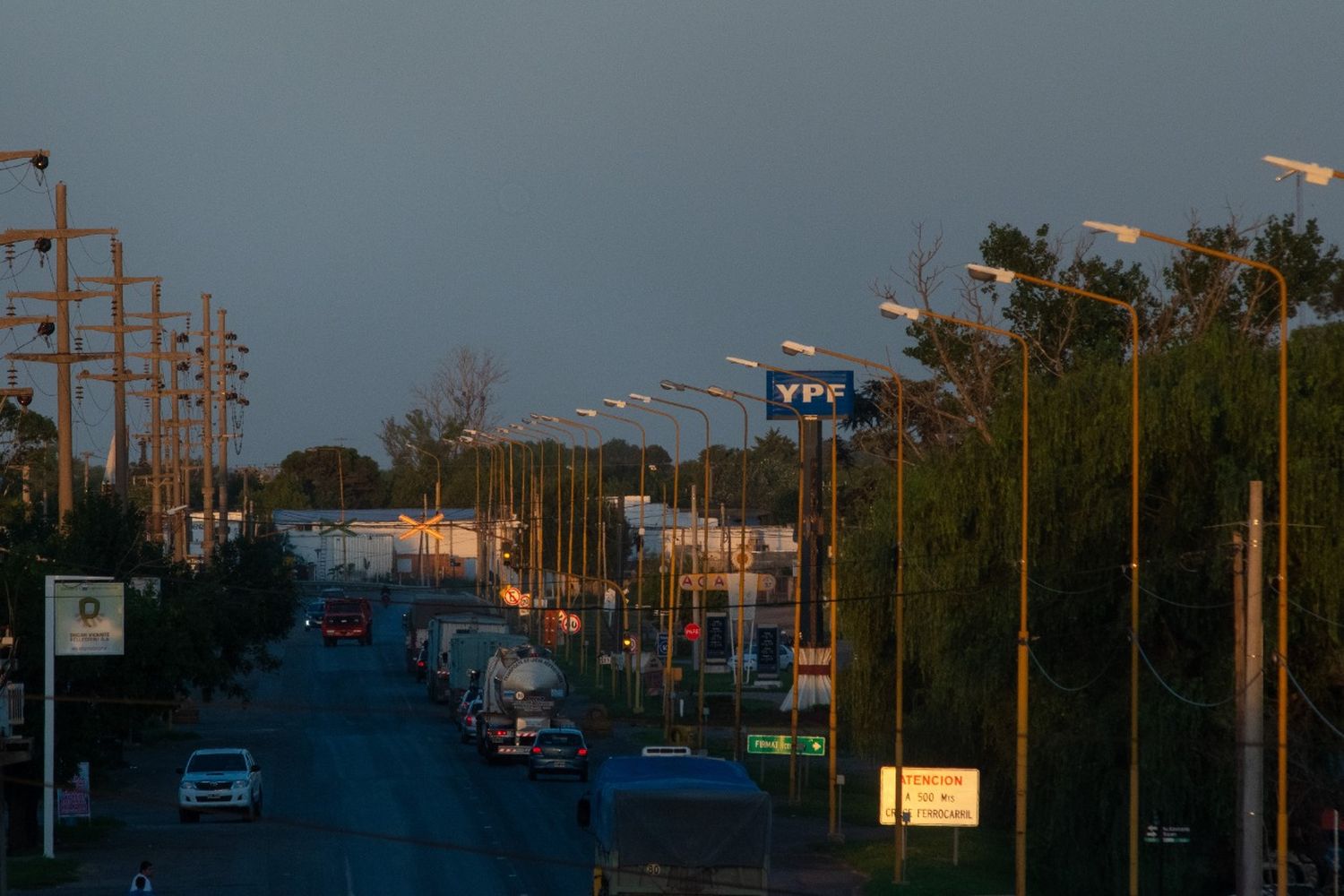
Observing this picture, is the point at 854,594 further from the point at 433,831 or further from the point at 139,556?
the point at 139,556

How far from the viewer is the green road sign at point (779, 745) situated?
4241cm

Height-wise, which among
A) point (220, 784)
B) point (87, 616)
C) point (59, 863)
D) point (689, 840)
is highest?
point (87, 616)

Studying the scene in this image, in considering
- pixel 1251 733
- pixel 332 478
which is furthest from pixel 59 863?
pixel 332 478

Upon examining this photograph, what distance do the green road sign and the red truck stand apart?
199 feet

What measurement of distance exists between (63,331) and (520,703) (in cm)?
1999

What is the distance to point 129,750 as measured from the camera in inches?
2485

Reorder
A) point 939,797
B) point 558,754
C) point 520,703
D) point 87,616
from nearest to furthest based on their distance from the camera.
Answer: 1. point 939,797
2. point 87,616
3. point 558,754
4. point 520,703

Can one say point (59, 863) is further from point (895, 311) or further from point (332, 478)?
point (332, 478)

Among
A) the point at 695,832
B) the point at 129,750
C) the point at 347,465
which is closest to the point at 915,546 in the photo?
the point at 695,832

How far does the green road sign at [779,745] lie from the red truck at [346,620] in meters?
60.7

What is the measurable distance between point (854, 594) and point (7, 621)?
18942mm

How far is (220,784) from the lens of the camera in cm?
4356

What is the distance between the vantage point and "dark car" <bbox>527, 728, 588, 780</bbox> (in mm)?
52969

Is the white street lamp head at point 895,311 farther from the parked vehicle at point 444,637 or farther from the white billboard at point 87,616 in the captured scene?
the parked vehicle at point 444,637
